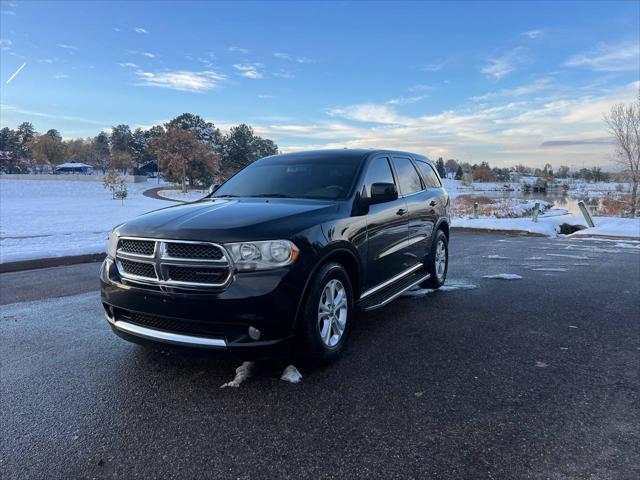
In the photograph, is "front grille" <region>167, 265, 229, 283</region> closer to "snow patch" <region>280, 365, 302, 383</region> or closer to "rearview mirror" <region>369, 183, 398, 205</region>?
"snow patch" <region>280, 365, 302, 383</region>

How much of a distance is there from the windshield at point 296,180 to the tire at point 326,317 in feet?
2.90

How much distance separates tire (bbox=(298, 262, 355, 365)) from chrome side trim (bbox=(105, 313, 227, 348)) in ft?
2.08

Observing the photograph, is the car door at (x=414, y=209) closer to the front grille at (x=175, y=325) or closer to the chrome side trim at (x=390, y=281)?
the chrome side trim at (x=390, y=281)

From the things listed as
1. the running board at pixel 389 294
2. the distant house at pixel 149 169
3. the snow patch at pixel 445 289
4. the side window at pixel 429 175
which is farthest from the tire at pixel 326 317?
the distant house at pixel 149 169

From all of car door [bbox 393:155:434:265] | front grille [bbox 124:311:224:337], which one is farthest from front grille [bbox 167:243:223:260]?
car door [bbox 393:155:434:265]

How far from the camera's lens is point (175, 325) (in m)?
3.19

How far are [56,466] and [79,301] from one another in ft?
12.8

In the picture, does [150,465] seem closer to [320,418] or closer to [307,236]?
[320,418]

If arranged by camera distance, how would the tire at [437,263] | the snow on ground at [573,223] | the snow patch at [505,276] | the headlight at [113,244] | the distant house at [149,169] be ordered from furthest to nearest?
1. the distant house at [149,169]
2. the snow on ground at [573,223]
3. the snow patch at [505,276]
4. the tire at [437,263]
5. the headlight at [113,244]

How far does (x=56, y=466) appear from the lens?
2.41m

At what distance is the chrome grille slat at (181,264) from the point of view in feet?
10.0

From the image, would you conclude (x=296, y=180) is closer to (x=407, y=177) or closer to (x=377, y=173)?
(x=377, y=173)

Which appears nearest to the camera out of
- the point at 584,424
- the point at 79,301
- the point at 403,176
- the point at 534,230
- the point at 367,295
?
the point at 584,424

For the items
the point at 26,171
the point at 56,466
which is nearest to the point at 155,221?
the point at 56,466
